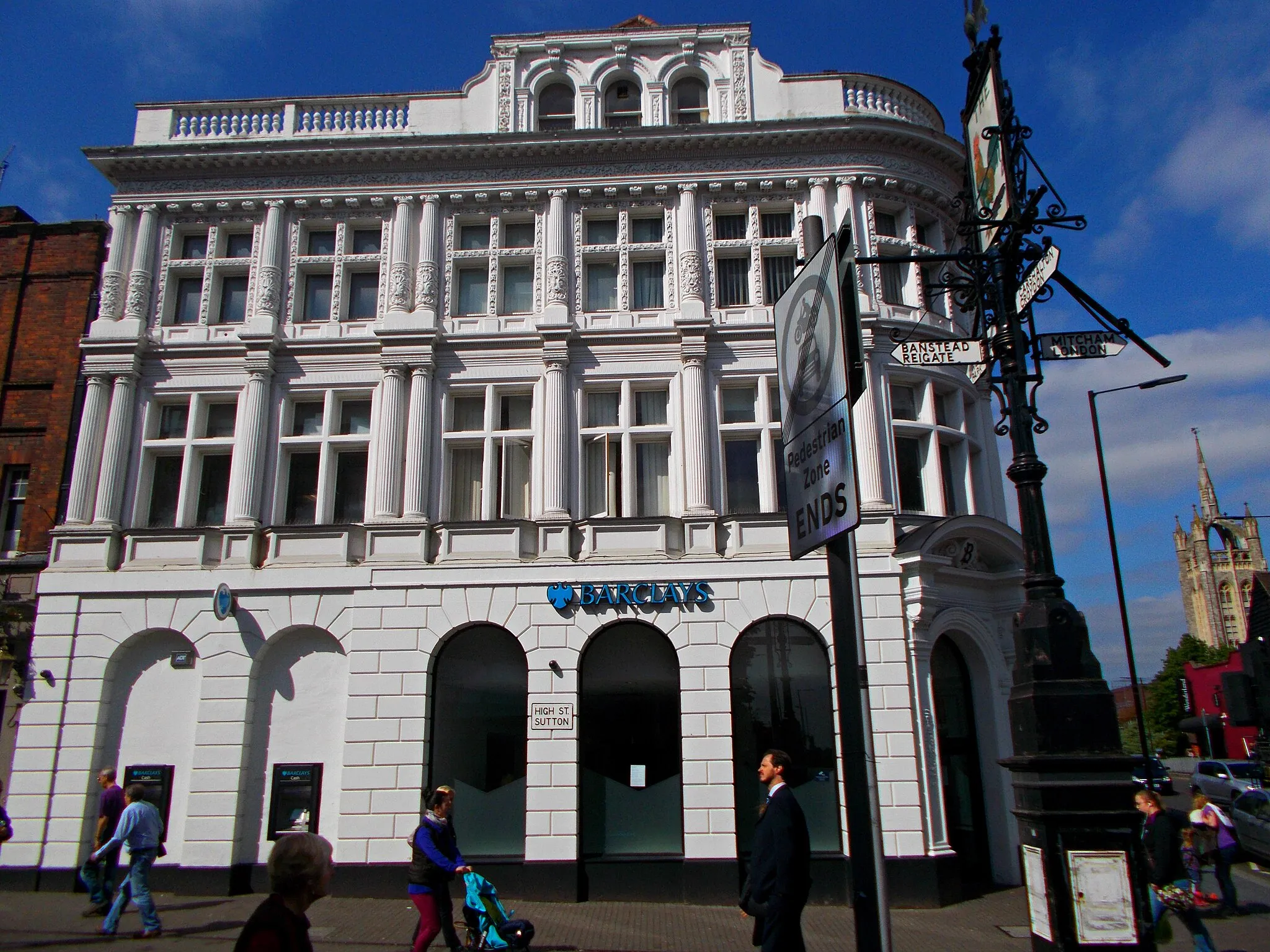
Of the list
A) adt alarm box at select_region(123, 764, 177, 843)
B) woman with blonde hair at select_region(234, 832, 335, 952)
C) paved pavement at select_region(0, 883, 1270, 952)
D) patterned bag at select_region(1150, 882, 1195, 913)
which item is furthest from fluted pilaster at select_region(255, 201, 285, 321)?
patterned bag at select_region(1150, 882, 1195, 913)

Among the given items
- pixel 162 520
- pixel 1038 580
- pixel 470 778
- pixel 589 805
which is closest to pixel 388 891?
pixel 470 778

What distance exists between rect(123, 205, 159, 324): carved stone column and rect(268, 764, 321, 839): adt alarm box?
33.9 feet

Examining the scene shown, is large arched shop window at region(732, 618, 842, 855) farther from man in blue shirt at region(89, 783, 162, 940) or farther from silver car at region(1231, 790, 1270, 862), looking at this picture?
silver car at region(1231, 790, 1270, 862)

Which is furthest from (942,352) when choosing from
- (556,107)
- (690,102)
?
(556,107)

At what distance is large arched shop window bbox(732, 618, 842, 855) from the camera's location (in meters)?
16.2

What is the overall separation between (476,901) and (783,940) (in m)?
4.88

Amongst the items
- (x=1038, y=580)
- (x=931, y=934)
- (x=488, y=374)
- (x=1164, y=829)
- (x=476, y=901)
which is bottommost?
(x=931, y=934)

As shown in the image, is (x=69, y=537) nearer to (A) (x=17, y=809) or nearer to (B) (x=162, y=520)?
(B) (x=162, y=520)

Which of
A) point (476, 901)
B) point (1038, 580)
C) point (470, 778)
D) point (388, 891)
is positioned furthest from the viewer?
point (470, 778)

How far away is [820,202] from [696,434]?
243 inches

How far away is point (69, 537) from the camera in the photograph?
18094 millimetres

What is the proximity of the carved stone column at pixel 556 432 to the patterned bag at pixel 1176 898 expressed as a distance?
11.3 meters

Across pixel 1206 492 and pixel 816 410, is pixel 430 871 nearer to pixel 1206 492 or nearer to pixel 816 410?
pixel 816 410

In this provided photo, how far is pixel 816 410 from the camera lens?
7059 mm
